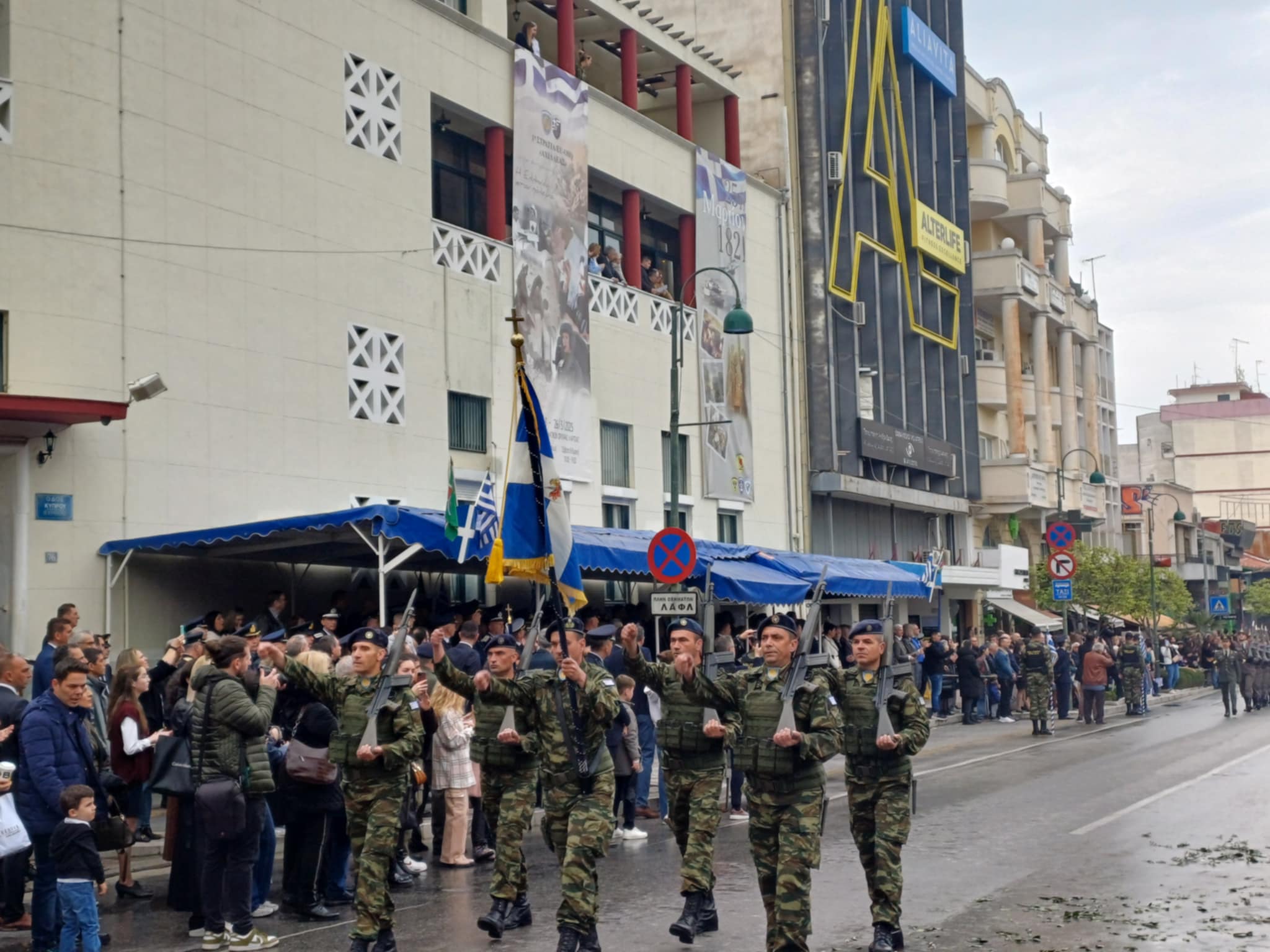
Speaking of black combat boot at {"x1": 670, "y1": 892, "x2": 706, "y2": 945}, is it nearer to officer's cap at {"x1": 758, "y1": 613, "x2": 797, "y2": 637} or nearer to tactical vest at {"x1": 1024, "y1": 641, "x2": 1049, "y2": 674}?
officer's cap at {"x1": 758, "y1": 613, "x2": 797, "y2": 637}

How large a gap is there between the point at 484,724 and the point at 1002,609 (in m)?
43.0

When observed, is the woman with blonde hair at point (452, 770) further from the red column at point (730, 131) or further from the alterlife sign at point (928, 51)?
the alterlife sign at point (928, 51)

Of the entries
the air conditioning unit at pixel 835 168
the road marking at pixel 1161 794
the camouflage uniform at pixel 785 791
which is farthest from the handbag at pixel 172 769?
the air conditioning unit at pixel 835 168

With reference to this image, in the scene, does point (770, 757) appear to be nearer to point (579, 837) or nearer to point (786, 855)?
point (786, 855)

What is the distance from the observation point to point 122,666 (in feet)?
37.2

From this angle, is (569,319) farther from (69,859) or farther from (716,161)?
(69,859)

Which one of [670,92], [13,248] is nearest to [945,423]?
[670,92]

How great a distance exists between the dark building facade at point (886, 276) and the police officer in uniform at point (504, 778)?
1122 inches

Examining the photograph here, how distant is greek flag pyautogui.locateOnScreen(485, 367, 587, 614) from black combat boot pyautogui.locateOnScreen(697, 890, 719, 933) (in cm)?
219

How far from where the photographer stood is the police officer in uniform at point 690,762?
9.86 metres

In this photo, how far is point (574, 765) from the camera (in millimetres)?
9523

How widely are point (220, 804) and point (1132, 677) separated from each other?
27497 mm

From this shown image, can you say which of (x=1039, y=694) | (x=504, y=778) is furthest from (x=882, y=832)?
(x=1039, y=694)

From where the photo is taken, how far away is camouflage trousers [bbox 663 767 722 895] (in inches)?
388
